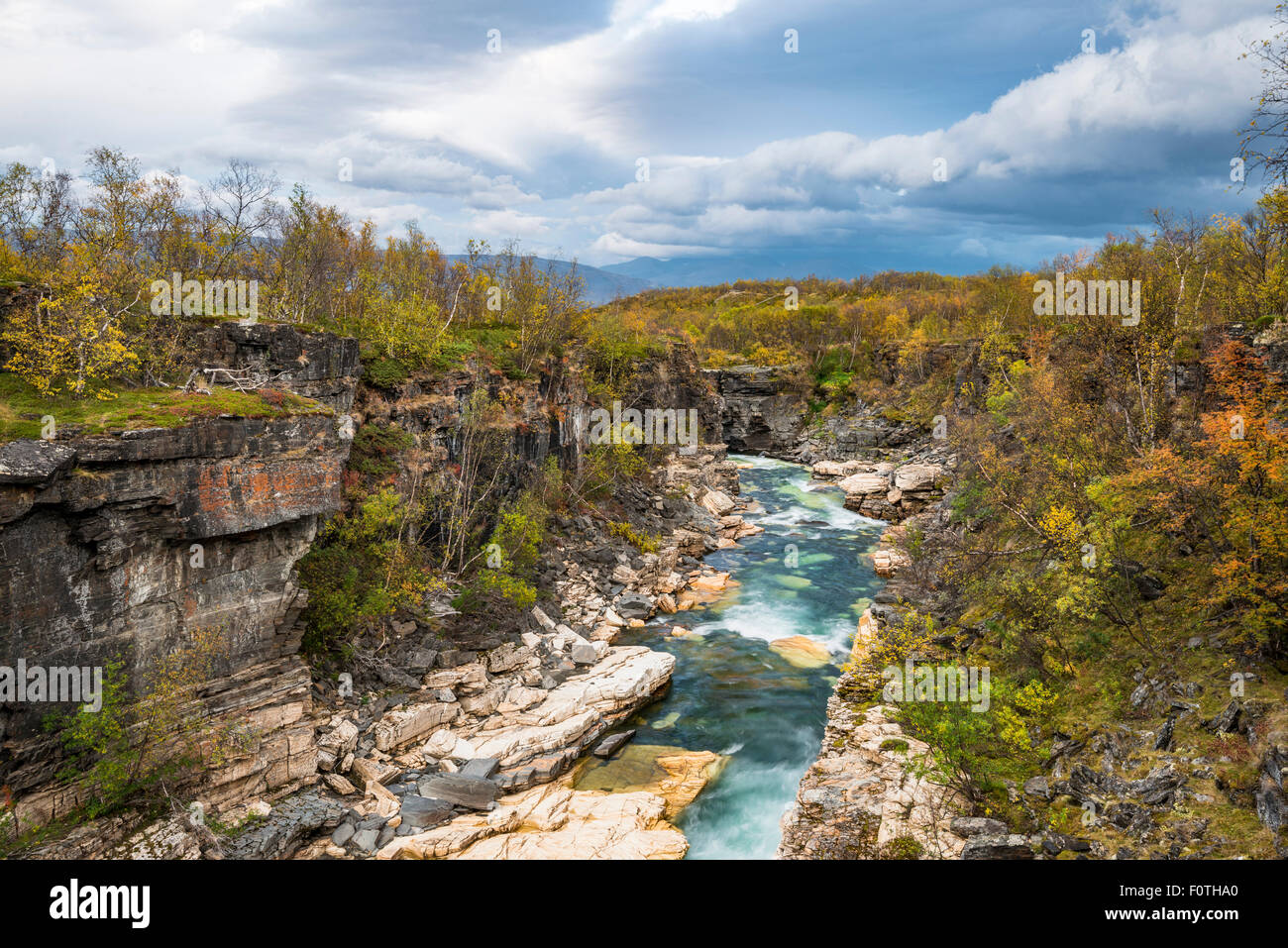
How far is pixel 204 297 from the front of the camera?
2170 cm

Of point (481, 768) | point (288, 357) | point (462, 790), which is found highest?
point (288, 357)

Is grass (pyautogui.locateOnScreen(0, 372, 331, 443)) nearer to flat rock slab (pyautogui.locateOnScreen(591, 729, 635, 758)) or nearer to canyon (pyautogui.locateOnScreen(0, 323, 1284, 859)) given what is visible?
canyon (pyautogui.locateOnScreen(0, 323, 1284, 859))

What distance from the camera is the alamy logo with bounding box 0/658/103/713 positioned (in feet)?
43.2

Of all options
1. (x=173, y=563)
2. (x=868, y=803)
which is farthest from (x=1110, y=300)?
(x=173, y=563)

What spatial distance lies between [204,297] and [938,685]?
2556 centimetres

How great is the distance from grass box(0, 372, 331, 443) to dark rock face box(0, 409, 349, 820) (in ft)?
1.13

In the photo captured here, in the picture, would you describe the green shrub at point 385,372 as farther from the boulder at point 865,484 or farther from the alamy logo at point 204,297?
the boulder at point 865,484

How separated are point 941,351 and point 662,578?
45293 mm

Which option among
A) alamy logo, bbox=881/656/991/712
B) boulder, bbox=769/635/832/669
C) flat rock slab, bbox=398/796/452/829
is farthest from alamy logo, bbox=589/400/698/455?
flat rock slab, bbox=398/796/452/829

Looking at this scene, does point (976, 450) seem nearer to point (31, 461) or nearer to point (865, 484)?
point (865, 484)

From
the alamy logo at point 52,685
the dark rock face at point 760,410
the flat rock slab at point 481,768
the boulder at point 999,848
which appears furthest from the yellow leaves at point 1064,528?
the dark rock face at point 760,410

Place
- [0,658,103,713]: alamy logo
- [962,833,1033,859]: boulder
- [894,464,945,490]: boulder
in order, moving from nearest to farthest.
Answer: [962,833,1033,859]: boulder, [0,658,103,713]: alamy logo, [894,464,945,490]: boulder

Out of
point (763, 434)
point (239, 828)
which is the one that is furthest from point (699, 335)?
point (239, 828)

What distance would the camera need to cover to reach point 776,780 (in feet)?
61.0
